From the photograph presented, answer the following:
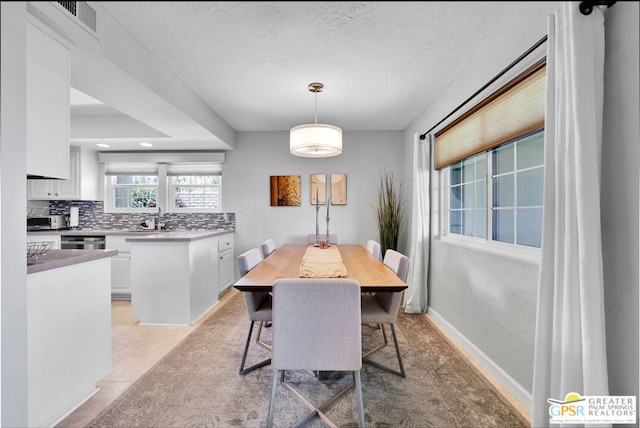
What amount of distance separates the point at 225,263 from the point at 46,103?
2913 mm

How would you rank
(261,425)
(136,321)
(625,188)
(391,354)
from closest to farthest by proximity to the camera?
1. (625,188)
2. (261,425)
3. (391,354)
4. (136,321)

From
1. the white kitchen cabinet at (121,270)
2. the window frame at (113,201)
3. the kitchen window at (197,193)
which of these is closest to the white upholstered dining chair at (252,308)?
the white kitchen cabinet at (121,270)

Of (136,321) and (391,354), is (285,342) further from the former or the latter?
(136,321)

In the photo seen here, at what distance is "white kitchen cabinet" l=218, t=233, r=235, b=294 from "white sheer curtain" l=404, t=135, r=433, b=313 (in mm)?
2225

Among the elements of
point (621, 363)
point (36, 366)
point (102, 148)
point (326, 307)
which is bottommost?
point (36, 366)

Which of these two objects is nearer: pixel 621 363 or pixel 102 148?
pixel 621 363

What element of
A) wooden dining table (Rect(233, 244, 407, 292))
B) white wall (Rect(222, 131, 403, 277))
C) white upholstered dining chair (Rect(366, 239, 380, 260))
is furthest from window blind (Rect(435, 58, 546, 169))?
white wall (Rect(222, 131, 403, 277))

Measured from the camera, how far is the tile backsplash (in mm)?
4531

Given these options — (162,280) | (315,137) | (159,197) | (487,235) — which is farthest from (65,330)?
(159,197)

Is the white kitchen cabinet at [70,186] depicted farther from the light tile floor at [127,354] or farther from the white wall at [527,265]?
the white wall at [527,265]

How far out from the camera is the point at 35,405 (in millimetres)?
1541

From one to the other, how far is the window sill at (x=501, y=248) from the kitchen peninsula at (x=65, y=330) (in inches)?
96.8

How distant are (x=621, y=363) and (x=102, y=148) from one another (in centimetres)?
527

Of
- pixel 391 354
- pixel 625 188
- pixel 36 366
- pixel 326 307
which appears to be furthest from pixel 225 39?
pixel 391 354
